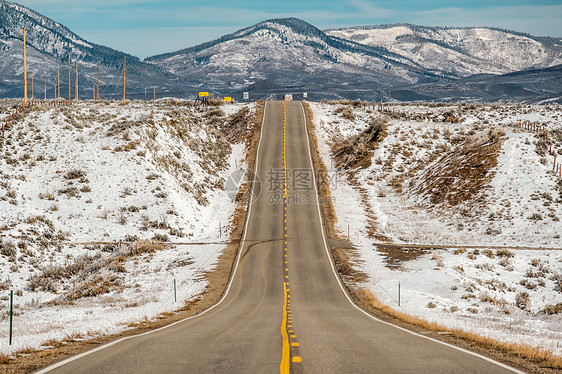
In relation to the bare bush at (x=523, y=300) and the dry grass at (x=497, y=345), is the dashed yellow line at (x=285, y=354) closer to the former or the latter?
the dry grass at (x=497, y=345)

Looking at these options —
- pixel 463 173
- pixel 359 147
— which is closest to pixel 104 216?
pixel 463 173

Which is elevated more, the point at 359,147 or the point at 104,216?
the point at 359,147

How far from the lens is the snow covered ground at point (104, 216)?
24.2 m

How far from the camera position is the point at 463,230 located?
130ft

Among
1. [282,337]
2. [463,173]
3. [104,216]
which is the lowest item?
[282,337]

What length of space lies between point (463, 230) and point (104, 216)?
99.2 feet

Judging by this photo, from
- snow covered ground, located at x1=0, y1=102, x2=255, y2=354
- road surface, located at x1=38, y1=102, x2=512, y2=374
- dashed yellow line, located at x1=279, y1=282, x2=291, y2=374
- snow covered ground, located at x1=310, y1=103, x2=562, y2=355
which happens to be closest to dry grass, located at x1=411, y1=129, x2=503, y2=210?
snow covered ground, located at x1=310, y1=103, x2=562, y2=355

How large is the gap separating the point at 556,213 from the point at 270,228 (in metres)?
23.4

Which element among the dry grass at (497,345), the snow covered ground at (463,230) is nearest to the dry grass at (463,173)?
the snow covered ground at (463,230)

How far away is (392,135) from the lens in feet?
216

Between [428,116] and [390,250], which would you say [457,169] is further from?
[428,116]

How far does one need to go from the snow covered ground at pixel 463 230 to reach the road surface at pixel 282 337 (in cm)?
401

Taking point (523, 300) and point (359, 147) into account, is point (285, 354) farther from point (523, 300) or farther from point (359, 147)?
point (359, 147)

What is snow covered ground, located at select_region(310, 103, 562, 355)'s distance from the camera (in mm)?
23375
